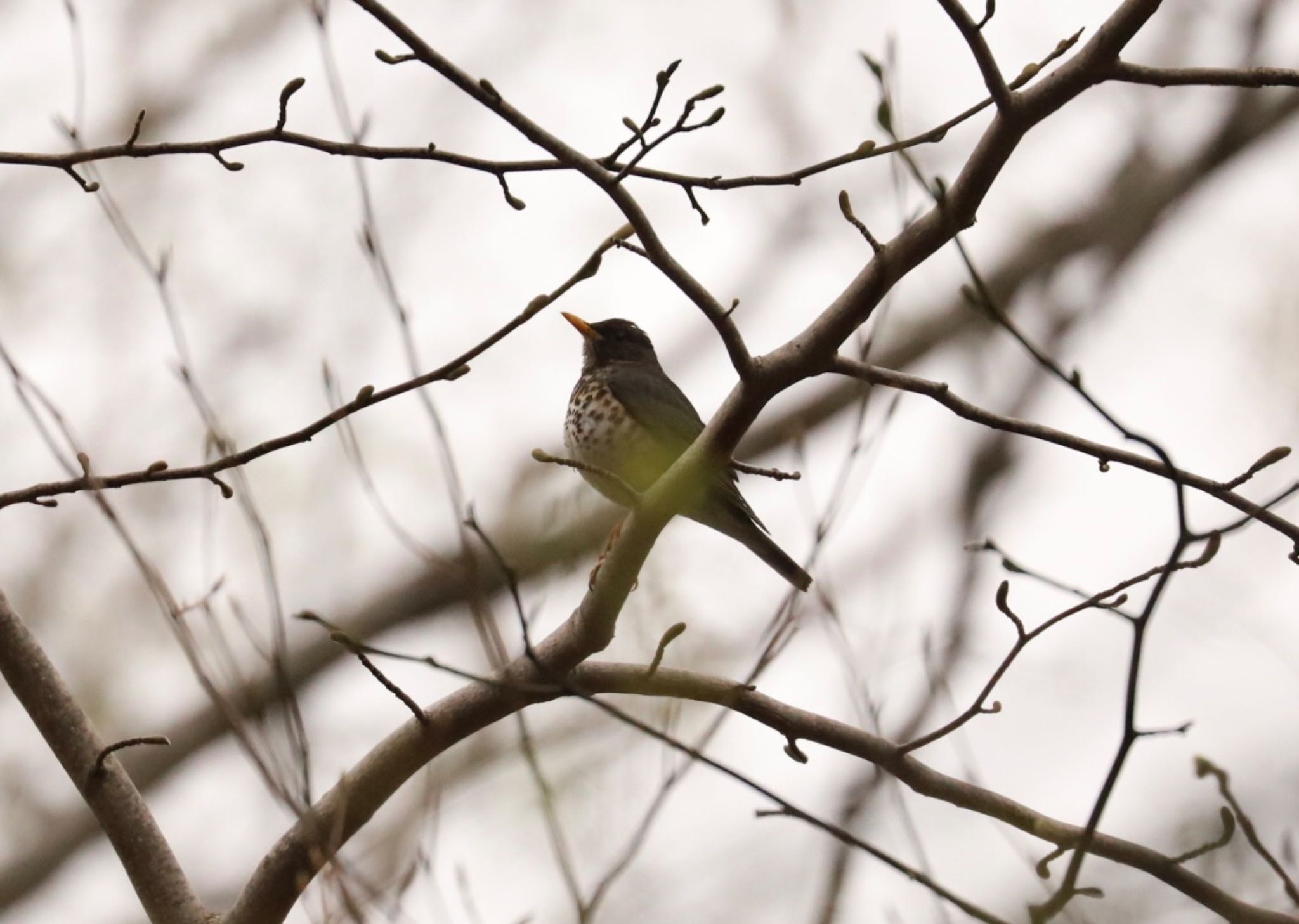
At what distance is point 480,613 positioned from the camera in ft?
8.96

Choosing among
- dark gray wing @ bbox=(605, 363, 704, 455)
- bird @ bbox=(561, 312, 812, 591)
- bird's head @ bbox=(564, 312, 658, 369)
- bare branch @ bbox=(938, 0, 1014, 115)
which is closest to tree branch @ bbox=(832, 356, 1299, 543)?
bare branch @ bbox=(938, 0, 1014, 115)

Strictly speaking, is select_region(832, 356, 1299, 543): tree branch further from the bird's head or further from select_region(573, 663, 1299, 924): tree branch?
the bird's head

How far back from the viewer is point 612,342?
702 cm

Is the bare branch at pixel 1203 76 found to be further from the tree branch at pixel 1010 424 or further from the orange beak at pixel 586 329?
the orange beak at pixel 586 329

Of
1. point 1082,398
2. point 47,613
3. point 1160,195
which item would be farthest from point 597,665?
point 1160,195

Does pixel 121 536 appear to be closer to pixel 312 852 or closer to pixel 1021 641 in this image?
pixel 312 852

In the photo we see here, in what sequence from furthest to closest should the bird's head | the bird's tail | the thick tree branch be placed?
the bird's head → the bird's tail → the thick tree branch

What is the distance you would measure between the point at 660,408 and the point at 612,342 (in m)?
0.97

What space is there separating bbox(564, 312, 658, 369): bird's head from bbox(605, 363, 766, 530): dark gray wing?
259 mm

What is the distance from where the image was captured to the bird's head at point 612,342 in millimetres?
6945

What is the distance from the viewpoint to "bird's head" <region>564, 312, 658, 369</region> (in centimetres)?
695

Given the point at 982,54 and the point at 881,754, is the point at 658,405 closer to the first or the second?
the point at 881,754

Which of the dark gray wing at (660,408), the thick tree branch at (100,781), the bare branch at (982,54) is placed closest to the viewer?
the bare branch at (982,54)

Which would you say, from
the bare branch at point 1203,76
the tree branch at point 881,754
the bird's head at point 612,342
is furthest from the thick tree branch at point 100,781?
the bird's head at point 612,342
